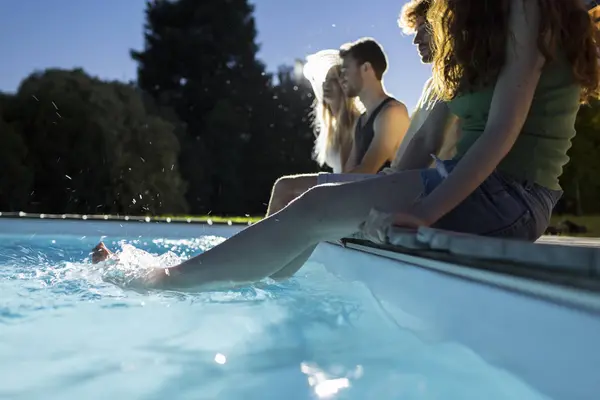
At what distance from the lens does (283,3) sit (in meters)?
13.9

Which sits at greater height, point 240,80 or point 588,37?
point 240,80

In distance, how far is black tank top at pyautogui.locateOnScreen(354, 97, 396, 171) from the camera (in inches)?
157

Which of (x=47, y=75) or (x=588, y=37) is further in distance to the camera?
(x=47, y=75)

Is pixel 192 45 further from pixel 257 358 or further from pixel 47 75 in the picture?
pixel 257 358

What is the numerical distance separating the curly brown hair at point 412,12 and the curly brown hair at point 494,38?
0.59 m

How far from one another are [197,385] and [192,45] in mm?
15581

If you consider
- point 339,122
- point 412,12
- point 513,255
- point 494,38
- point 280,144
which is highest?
point 280,144

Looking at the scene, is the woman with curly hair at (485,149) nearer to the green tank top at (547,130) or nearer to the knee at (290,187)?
the green tank top at (547,130)

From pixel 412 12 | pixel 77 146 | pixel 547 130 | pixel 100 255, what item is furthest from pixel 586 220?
pixel 547 130

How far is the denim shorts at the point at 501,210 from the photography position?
5.38ft

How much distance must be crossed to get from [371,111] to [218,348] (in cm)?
279

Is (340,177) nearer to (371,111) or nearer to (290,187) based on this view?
(290,187)

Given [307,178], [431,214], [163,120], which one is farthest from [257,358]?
[163,120]

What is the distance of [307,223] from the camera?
5.77 ft
